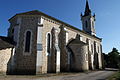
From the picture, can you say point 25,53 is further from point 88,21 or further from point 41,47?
point 88,21

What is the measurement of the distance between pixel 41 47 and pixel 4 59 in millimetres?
5806

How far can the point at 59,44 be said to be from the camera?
2336 centimetres

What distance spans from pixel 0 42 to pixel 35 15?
7360mm

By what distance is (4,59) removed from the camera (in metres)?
16.4

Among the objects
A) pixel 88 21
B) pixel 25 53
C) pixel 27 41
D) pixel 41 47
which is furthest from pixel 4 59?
pixel 88 21

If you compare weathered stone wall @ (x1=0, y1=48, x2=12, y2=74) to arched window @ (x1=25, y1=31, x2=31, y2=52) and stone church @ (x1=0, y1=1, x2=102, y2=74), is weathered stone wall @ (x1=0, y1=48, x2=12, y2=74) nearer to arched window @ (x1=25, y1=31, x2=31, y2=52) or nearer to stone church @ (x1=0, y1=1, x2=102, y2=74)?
stone church @ (x1=0, y1=1, x2=102, y2=74)

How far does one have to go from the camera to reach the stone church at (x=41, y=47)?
17984 mm

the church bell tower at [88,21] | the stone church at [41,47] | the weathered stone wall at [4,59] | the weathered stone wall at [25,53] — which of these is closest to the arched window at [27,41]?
the stone church at [41,47]

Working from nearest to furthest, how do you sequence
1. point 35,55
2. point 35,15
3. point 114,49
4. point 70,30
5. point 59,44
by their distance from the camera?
point 35,55 < point 35,15 < point 59,44 < point 70,30 < point 114,49

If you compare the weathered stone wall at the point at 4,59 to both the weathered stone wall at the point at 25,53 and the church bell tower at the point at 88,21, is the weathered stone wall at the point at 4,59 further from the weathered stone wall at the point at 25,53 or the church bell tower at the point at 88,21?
the church bell tower at the point at 88,21

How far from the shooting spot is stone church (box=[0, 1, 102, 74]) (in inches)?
708

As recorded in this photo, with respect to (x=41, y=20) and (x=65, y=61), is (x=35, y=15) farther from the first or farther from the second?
(x=65, y=61)

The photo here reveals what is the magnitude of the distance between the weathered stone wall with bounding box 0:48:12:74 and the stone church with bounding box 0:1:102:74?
0.55 meters

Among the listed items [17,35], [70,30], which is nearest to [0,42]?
[17,35]
